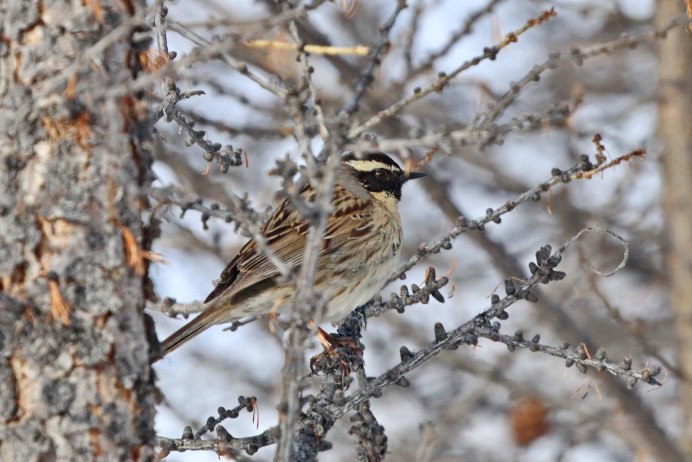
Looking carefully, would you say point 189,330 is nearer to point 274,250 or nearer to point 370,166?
point 274,250

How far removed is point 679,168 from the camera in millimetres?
8406

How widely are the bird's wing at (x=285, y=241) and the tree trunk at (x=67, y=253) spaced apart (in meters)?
2.52

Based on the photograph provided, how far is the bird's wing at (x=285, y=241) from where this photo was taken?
6.01m

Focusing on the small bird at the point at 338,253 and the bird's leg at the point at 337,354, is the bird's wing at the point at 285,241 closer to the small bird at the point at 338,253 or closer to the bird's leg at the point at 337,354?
the small bird at the point at 338,253

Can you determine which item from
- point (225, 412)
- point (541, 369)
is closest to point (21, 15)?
point (225, 412)

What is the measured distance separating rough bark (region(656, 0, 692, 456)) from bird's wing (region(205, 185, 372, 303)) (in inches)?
117

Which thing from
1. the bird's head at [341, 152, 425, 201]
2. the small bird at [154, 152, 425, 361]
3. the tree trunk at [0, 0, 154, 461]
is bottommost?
the tree trunk at [0, 0, 154, 461]

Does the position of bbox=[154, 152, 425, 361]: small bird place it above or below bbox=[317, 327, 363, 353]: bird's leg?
above

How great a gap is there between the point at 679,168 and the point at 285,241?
3.81m

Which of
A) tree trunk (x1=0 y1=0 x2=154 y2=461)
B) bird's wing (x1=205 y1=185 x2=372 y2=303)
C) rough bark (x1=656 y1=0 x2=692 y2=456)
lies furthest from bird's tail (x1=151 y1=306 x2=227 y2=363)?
rough bark (x1=656 y1=0 x2=692 y2=456)

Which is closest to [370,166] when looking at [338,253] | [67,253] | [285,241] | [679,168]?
[338,253]

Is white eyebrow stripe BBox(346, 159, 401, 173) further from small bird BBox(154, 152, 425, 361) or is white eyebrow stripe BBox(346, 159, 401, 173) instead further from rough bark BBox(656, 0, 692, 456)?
rough bark BBox(656, 0, 692, 456)

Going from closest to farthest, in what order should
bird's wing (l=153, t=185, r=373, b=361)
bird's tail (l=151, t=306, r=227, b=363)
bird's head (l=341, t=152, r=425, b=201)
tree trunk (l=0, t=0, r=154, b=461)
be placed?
1. tree trunk (l=0, t=0, r=154, b=461)
2. bird's tail (l=151, t=306, r=227, b=363)
3. bird's wing (l=153, t=185, r=373, b=361)
4. bird's head (l=341, t=152, r=425, b=201)

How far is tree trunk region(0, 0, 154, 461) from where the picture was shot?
3.04m
